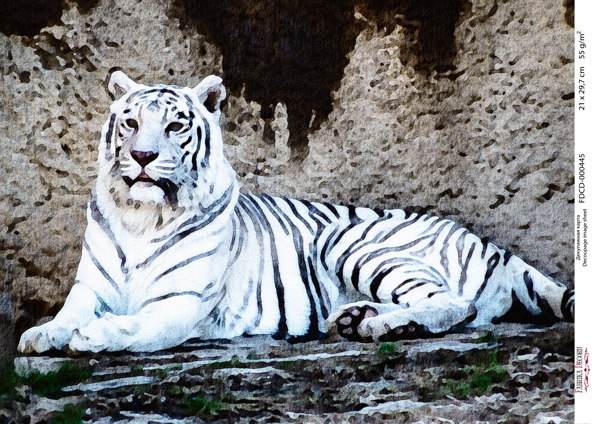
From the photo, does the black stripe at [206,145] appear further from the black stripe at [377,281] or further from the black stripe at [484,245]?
the black stripe at [484,245]

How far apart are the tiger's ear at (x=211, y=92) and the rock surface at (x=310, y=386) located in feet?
2.40

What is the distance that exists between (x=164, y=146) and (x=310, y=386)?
0.80m

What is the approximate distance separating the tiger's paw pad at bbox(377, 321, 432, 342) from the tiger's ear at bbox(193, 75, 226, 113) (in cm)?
86

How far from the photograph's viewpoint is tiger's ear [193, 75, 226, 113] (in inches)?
106

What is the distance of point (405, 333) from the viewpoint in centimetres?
248

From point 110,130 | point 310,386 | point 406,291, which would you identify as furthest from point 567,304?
point 110,130

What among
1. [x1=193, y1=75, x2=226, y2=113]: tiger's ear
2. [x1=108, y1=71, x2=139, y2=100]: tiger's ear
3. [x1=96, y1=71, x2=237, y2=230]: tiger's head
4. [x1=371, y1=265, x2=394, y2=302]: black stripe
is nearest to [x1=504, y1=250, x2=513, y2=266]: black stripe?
[x1=371, y1=265, x2=394, y2=302]: black stripe

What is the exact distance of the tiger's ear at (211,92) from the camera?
8.80 feet

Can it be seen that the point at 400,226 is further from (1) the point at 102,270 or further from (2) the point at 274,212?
(1) the point at 102,270

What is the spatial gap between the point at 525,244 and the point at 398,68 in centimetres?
70

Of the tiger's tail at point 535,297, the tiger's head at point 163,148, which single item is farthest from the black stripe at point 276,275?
the tiger's tail at point 535,297

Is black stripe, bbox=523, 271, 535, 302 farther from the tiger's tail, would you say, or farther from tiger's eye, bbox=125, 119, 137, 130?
tiger's eye, bbox=125, 119, 137, 130

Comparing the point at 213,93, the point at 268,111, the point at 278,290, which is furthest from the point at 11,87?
the point at 278,290

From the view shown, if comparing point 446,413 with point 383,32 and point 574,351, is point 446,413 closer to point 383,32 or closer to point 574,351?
point 574,351
